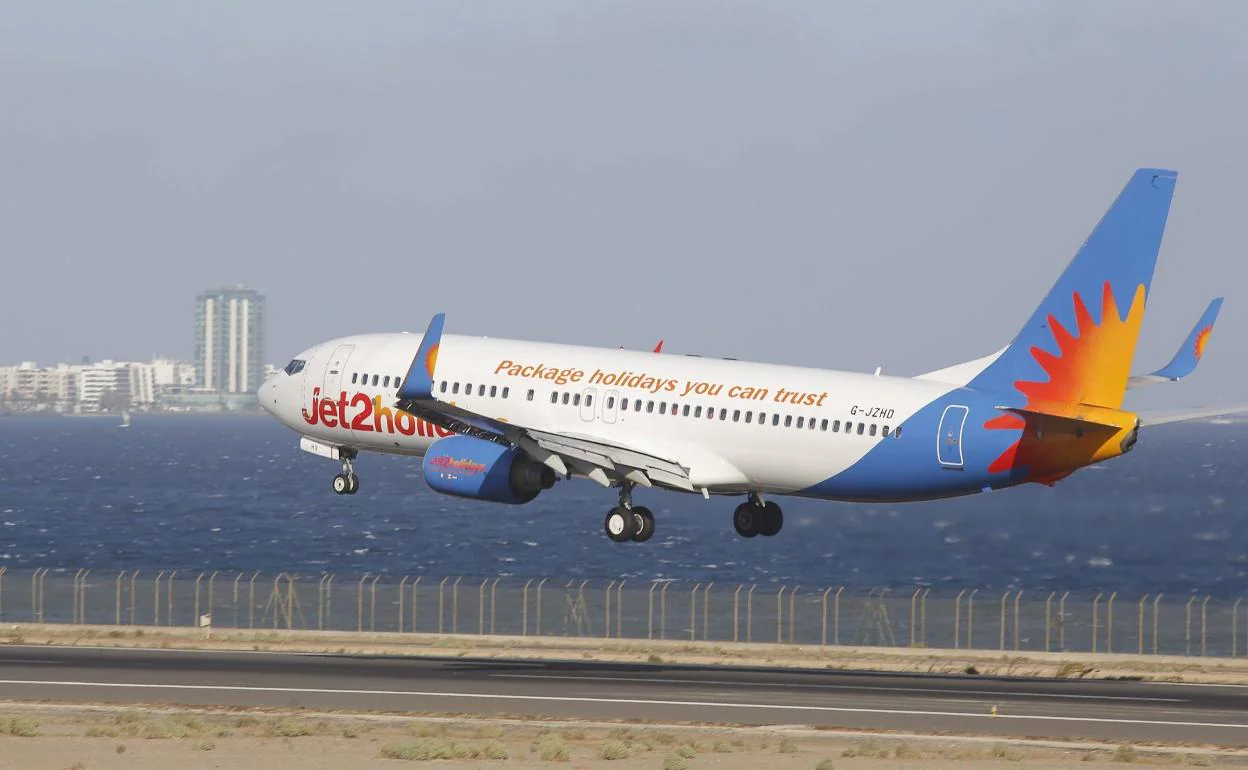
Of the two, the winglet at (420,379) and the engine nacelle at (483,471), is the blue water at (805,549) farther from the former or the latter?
the winglet at (420,379)

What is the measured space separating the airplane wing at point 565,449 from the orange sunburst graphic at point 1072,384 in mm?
10698

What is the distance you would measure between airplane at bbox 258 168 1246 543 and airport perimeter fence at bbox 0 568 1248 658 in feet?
55.1

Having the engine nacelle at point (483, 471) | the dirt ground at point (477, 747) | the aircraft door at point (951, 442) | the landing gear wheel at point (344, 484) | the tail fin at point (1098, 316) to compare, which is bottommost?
the dirt ground at point (477, 747)

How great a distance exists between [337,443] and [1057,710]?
92.0ft

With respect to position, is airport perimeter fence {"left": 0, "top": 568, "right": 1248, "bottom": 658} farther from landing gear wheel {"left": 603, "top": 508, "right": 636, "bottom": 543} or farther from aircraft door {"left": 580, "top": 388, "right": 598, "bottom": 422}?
aircraft door {"left": 580, "top": 388, "right": 598, "bottom": 422}

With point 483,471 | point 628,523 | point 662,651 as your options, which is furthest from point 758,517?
point 662,651

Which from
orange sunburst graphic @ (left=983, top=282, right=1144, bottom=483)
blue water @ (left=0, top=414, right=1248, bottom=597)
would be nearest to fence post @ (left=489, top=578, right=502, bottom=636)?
orange sunburst graphic @ (left=983, top=282, right=1144, bottom=483)

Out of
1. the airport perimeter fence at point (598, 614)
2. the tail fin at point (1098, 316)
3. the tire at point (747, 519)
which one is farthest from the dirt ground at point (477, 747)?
the airport perimeter fence at point (598, 614)

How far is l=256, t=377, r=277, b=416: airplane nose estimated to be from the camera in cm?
7300

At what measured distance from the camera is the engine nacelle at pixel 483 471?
208 feet

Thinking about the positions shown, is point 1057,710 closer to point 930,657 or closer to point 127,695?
point 930,657

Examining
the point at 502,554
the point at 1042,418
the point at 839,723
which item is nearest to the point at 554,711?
the point at 839,723

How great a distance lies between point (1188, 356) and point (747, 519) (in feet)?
50.8

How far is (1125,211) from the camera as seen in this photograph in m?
60.1
